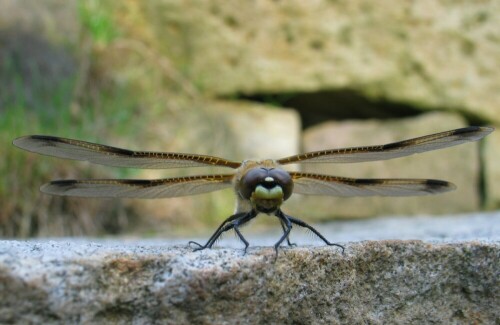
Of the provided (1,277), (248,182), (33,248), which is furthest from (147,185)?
(1,277)

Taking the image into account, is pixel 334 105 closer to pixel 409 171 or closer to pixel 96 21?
pixel 409 171

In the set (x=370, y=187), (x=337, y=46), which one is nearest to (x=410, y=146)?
(x=370, y=187)

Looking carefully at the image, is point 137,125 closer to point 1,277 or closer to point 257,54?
point 257,54

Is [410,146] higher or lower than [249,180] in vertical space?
higher

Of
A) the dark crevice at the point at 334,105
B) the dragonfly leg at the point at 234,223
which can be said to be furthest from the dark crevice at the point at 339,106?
the dragonfly leg at the point at 234,223

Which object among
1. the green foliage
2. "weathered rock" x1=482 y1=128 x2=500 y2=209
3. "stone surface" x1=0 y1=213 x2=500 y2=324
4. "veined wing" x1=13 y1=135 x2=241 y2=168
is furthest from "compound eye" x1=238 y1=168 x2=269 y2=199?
"weathered rock" x1=482 y1=128 x2=500 y2=209

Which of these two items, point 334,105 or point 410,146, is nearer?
point 410,146

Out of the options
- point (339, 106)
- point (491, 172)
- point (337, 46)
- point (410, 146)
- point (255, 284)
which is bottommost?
point (255, 284)
